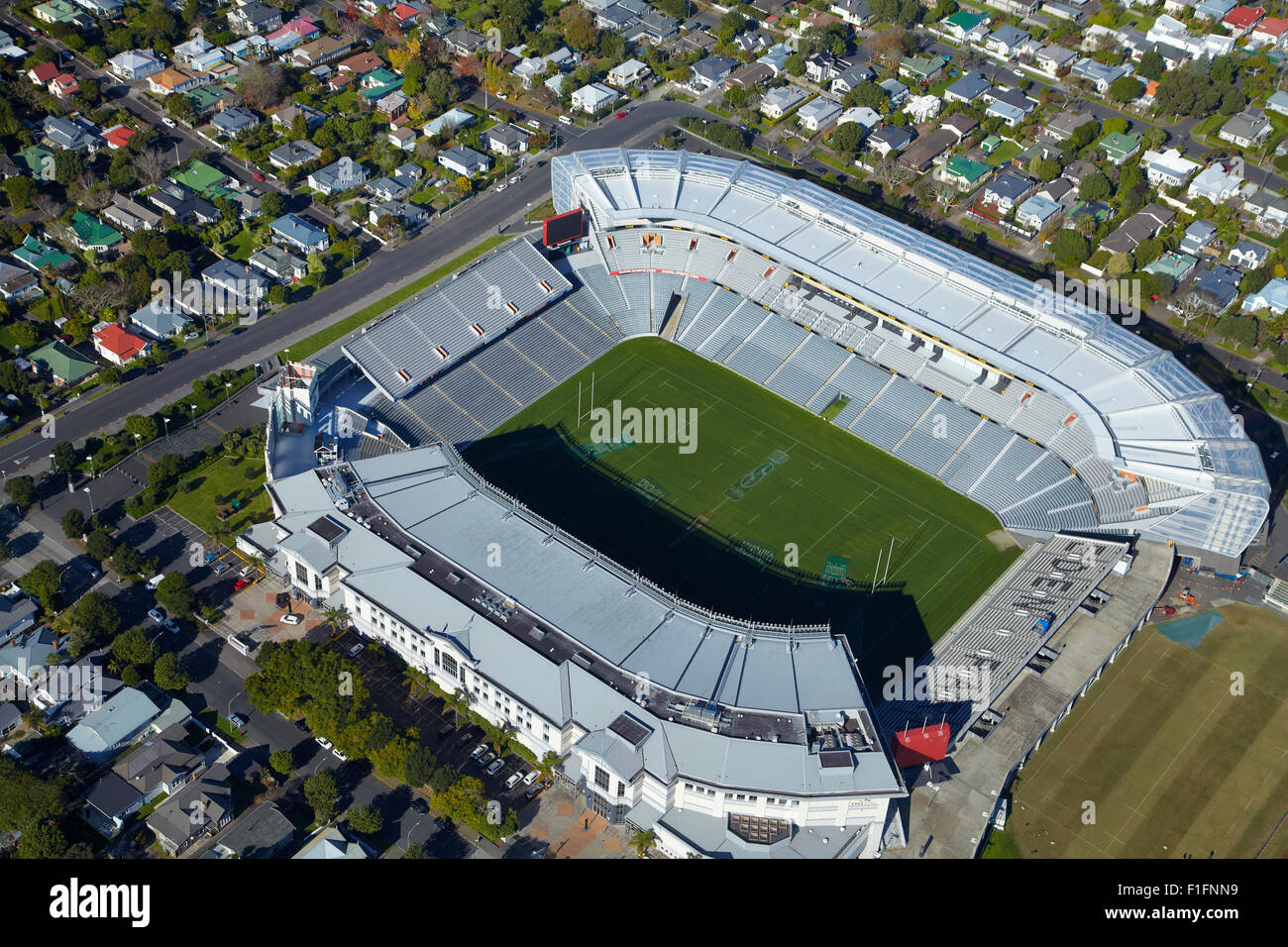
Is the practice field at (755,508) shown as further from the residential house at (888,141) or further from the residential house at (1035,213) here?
the residential house at (888,141)

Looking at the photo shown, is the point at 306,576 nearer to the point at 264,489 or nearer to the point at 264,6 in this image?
the point at 264,489

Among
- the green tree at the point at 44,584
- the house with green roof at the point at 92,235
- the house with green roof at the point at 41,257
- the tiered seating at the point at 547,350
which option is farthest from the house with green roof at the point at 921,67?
the green tree at the point at 44,584

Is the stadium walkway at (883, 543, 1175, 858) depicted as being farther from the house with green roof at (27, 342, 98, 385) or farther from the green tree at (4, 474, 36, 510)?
the house with green roof at (27, 342, 98, 385)

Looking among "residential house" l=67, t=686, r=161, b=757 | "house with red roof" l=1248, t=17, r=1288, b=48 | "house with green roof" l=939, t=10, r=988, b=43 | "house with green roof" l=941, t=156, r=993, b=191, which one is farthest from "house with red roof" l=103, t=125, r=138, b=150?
"house with red roof" l=1248, t=17, r=1288, b=48

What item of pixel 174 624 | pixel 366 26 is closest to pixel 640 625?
pixel 174 624

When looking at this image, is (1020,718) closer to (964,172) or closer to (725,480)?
(725,480)

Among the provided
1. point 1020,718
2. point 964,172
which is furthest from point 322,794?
point 964,172
